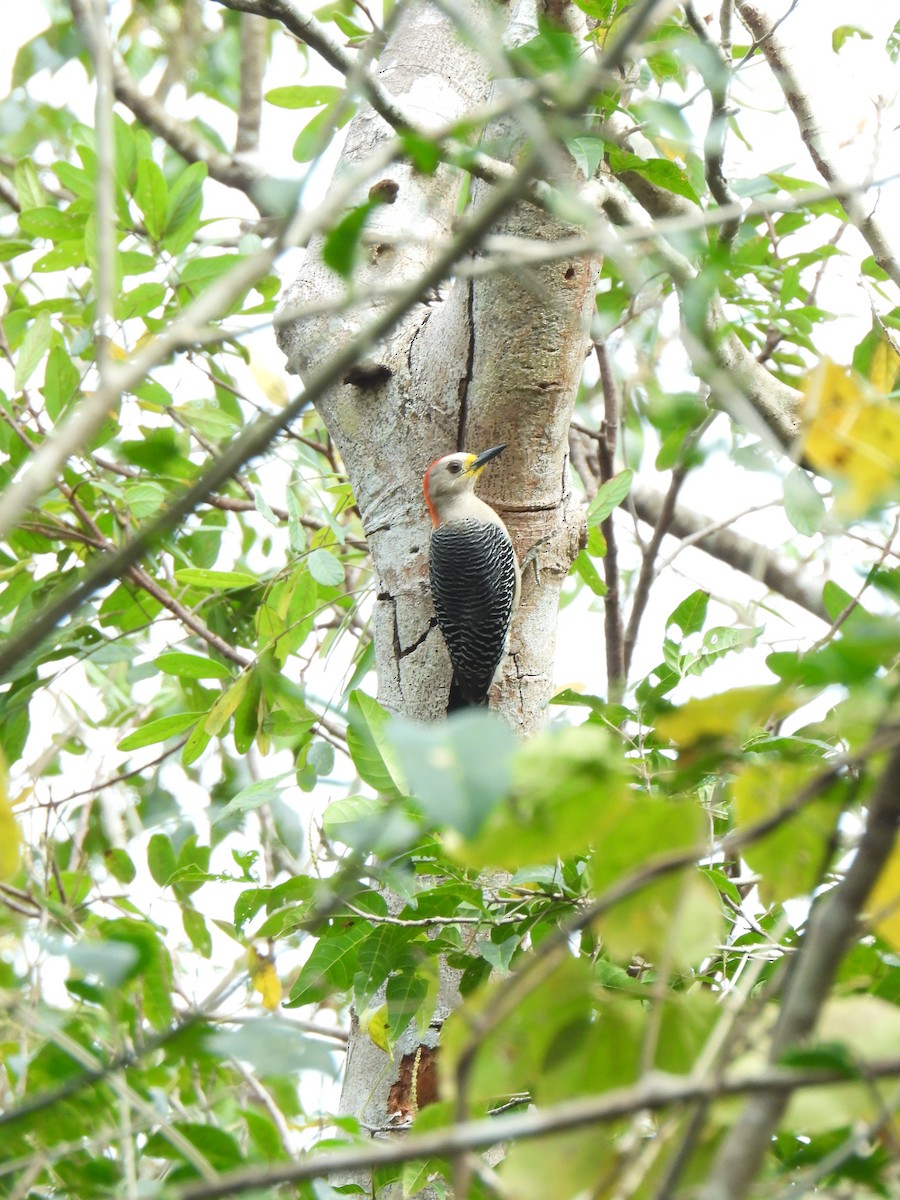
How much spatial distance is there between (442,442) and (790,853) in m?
2.12

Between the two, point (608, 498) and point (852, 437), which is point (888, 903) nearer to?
point (852, 437)

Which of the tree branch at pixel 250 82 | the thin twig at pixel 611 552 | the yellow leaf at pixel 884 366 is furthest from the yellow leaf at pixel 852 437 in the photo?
the tree branch at pixel 250 82

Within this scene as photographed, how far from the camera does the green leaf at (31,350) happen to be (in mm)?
3109

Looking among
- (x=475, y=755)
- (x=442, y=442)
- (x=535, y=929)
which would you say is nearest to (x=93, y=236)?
(x=442, y=442)

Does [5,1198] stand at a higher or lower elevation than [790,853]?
lower

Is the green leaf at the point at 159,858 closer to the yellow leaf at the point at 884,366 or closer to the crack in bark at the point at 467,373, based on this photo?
the crack in bark at the point at 467,373

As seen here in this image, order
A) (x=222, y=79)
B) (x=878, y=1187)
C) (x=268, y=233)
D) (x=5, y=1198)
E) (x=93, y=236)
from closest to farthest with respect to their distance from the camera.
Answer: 1. (x=878, y=1187)
2. (x=5, y=1198)
3. (x=93, y=236)
4. (x=268, y=233)
5. (x=222, y=79)

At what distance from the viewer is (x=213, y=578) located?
10.5 feet

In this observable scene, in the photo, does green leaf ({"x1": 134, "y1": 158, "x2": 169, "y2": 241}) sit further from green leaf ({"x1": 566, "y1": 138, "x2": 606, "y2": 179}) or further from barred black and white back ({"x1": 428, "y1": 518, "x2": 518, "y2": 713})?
green leaf ({"x1": 566, "y1": 138, "x2": 606, "y2": 179})

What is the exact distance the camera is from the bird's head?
116 inches

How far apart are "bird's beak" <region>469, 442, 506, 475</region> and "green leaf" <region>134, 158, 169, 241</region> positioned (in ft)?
3.79

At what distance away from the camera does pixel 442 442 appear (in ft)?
9.70

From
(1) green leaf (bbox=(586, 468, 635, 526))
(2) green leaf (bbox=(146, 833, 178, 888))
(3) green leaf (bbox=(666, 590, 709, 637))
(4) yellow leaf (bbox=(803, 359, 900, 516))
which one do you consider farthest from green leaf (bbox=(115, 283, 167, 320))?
(4) yellow leaf (bbox=(803, 359, 900, 516))

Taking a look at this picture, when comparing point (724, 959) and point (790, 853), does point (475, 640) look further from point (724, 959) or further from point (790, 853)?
point (790, 853)
